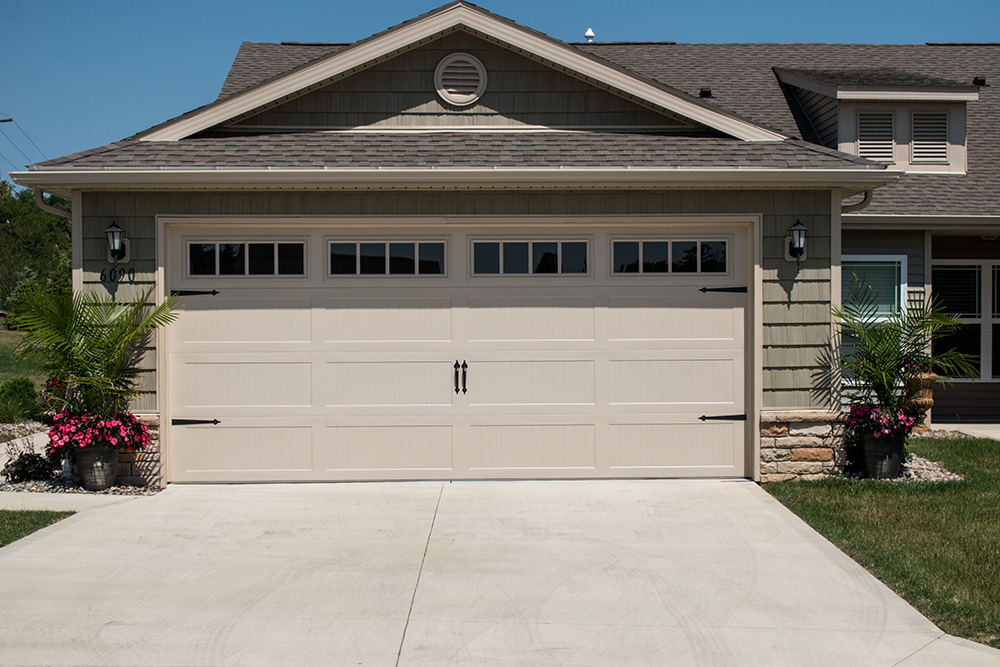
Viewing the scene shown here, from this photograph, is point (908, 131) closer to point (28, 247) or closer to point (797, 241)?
point (797, 241)

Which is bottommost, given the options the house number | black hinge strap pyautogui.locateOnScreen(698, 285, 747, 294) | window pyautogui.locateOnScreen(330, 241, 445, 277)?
black hinge strap pyautogui.locateOnScreen(698, 285, 747, 294)

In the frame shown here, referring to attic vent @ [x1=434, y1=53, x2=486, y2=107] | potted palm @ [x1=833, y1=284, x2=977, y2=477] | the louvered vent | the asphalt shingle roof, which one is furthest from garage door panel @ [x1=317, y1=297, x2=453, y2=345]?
the louvered vent

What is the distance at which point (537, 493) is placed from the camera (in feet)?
22.9

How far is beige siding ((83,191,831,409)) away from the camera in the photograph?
7.18 meters

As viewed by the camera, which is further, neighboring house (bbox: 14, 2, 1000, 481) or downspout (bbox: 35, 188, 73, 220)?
downspout (bbox: 35, 188, 73, 220)

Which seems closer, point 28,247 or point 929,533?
point 929,533

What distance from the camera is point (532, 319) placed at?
7.41 metres

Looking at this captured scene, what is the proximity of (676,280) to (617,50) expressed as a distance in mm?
7646

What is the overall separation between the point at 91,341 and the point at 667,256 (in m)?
4.98

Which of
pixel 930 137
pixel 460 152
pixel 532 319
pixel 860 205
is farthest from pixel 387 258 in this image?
pixel 930 137

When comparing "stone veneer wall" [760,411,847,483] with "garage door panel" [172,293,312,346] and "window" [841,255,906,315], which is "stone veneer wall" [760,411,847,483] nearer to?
"window" [841,255,906,315]

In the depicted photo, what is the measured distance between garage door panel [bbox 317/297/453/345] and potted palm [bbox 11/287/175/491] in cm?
147

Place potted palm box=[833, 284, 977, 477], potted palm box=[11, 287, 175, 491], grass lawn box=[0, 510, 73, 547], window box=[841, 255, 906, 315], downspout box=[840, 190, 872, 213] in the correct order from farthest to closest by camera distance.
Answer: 1. window box=[841, 255, 906, 315]
2. downspout box=[840, 190, 872, 213]
3. potted palm box=[833, 284, 977, 477]
4. potted palm box=[11, 287, 175, 491]
5. grass lawn box=[0, 510, 73, 547]

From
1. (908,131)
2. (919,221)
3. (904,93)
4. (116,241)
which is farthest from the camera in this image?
(908,131)
